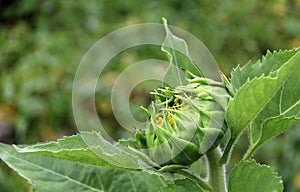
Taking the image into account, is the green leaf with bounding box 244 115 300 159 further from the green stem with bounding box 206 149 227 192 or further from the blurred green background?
the blurred green background

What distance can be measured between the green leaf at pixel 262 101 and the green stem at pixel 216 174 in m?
0.01

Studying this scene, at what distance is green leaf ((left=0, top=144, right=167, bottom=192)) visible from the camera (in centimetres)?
68

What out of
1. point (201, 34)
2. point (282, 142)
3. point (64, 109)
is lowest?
point (282, 142)

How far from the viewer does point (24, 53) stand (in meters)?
2.44

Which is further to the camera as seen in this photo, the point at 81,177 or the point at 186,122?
the point at 81,177

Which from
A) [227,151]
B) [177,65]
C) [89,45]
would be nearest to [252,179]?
[227,151]

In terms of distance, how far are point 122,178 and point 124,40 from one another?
162 centimetres

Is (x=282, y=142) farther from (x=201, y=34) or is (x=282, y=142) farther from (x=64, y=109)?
(x=64, y=109)

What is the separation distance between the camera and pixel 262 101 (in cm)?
58

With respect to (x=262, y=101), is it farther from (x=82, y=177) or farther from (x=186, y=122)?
(x=82, y=177)

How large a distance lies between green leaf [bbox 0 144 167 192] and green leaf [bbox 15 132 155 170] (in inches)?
2.8

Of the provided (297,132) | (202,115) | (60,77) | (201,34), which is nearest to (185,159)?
(202,115)

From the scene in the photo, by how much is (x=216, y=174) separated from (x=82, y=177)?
0.16m

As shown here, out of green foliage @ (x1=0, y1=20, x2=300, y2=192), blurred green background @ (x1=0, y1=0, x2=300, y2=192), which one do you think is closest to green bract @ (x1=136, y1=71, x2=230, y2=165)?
green foliage @ (x1=0, y1=20, x2=300, y2=192)
